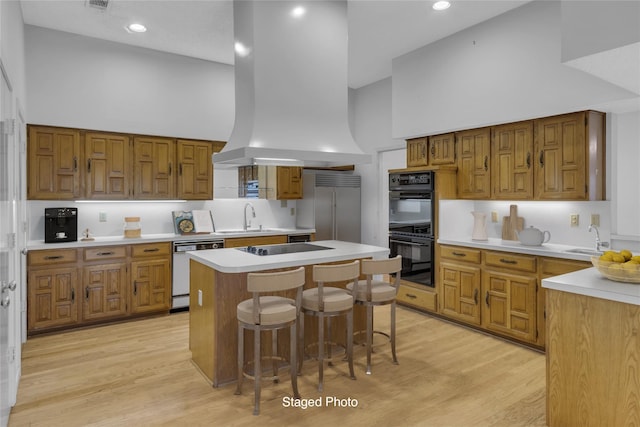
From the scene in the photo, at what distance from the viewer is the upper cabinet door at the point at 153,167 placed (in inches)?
193

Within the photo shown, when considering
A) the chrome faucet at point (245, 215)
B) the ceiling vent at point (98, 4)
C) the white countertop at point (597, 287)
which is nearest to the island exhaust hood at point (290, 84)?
the ceiling vent at point (98, 4)

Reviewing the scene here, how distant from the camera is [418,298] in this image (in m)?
4.95

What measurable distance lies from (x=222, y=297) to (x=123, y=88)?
334 cm

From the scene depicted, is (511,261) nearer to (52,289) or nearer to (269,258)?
(269,258)

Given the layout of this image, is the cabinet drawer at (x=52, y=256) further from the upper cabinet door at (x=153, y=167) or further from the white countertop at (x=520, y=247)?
the white countertop at (x=520, y=247)

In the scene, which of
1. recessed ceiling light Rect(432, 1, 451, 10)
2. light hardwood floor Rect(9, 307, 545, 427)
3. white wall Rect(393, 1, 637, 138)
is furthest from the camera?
recessed ceiling light Rect(432, 1, 451, 10)

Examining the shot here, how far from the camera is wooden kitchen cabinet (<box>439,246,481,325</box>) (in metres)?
4.29

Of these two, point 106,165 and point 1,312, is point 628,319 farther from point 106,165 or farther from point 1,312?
point 106,165

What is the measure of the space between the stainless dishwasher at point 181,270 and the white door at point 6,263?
1.96 meters

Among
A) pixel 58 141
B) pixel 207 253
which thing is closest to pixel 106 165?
pixel 58 141

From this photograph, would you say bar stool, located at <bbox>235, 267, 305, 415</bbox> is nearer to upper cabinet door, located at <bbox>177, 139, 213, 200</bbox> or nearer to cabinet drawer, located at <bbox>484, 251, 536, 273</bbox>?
cabinet drawer, located at <bbox>484, 251, 536, 273</bbox>

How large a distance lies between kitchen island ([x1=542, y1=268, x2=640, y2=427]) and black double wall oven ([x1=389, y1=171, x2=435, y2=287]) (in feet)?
7.36

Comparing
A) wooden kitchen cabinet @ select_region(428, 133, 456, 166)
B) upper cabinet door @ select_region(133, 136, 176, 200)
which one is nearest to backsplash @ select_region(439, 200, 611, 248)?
wooden kitchen cabinet @ select_region(428, 133, 456, 166)

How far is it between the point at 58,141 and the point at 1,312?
116 inches
